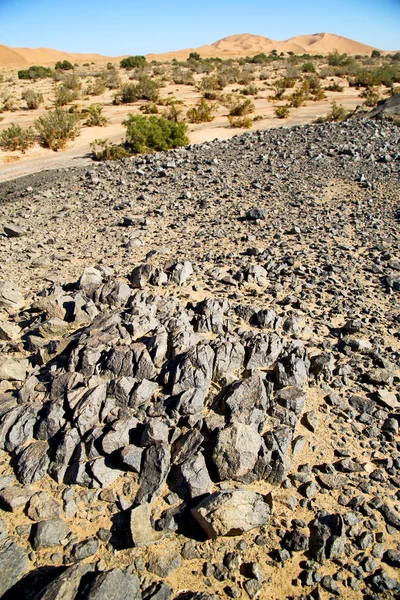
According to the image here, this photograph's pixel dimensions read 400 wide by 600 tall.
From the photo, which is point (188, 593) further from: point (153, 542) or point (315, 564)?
point (315, 564)

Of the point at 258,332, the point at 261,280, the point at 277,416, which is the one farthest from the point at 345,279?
the point at 277,416

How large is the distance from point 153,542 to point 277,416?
1.46 meters

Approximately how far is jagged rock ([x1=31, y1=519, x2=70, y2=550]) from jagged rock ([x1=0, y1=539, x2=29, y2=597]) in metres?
0.10

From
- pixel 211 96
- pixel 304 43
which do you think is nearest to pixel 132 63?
pixel 211 96

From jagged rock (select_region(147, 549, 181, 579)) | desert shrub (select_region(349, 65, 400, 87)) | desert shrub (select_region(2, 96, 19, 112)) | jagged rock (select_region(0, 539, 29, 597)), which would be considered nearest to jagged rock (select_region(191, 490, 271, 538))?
jagged rock (select_region(147, 549, 181, 579))

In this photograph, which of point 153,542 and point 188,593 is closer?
point 188,593

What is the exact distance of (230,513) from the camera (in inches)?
112

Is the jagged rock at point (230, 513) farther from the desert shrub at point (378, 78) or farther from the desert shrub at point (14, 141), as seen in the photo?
the desert shrub at point (378, 78)

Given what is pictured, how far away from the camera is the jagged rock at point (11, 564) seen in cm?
268

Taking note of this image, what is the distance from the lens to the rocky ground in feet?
9.12

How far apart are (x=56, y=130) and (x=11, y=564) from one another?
19155 mm

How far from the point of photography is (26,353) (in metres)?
4.66

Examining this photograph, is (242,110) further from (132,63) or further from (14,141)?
(132,63)

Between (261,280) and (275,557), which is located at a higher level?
(261,280)
